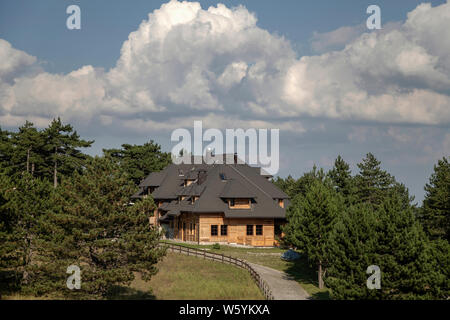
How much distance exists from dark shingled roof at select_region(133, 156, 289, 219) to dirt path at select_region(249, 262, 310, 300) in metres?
11.4

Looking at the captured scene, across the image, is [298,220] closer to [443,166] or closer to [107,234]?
[107,234]

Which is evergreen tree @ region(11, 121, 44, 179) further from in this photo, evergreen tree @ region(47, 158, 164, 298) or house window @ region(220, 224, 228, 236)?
evergreen tree @ region(47, 158, 164, 298)

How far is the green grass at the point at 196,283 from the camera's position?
28.0 m

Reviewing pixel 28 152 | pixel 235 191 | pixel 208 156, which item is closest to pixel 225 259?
pixel 235 191

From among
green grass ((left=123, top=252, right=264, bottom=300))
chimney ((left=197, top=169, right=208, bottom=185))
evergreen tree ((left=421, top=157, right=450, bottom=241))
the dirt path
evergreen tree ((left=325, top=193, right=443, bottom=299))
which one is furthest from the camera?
chimney ((left=197, top=169, right=208, bottom=185))

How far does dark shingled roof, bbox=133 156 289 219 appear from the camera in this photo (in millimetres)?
49906

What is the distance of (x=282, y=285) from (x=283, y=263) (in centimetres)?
920

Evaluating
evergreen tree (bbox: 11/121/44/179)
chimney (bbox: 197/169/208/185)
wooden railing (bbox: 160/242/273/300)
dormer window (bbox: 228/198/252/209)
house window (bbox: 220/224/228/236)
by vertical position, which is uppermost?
evergreen tree (bbox: 11/121/44/179)

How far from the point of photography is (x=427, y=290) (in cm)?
2378

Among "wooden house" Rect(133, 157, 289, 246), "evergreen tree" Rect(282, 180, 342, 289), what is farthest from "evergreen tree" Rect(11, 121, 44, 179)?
"evergreen tree" Rect(282, 180, 342, 289)

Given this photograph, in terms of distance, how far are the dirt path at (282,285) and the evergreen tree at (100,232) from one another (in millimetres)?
8527
